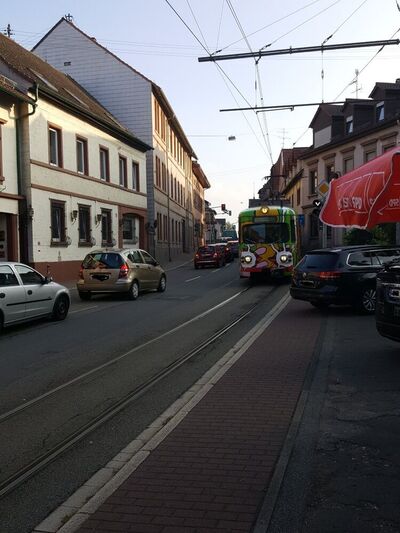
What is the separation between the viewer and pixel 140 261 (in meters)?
18.3

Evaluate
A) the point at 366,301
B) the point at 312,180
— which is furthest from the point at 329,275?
the point at 312,180

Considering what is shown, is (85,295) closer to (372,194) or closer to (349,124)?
(372,194)

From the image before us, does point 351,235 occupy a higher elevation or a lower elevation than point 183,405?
higher

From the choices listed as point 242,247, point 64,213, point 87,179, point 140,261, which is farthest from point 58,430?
point 87,179

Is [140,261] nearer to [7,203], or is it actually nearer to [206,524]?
[7,203]

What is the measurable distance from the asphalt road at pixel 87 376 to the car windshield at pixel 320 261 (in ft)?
5.51

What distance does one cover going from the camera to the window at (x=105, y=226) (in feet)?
95.8

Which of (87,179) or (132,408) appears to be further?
(87,179)

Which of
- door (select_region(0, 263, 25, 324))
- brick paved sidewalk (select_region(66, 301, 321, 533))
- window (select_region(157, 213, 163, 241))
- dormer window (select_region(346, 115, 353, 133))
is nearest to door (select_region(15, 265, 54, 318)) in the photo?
door (select_region(0, 263, 25, 324))

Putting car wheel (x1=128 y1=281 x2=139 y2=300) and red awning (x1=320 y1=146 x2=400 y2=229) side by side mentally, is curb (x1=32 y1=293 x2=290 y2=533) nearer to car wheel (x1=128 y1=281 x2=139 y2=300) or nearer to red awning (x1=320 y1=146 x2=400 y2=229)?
red awning (x1=320 y1=146 x2=400 y2=229)

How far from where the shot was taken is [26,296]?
37.3 feet

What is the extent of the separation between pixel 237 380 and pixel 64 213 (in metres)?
19.5

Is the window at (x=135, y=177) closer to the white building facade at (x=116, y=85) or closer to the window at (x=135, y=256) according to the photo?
the white building facade at (x=116, y=85)

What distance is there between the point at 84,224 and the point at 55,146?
4310mm
